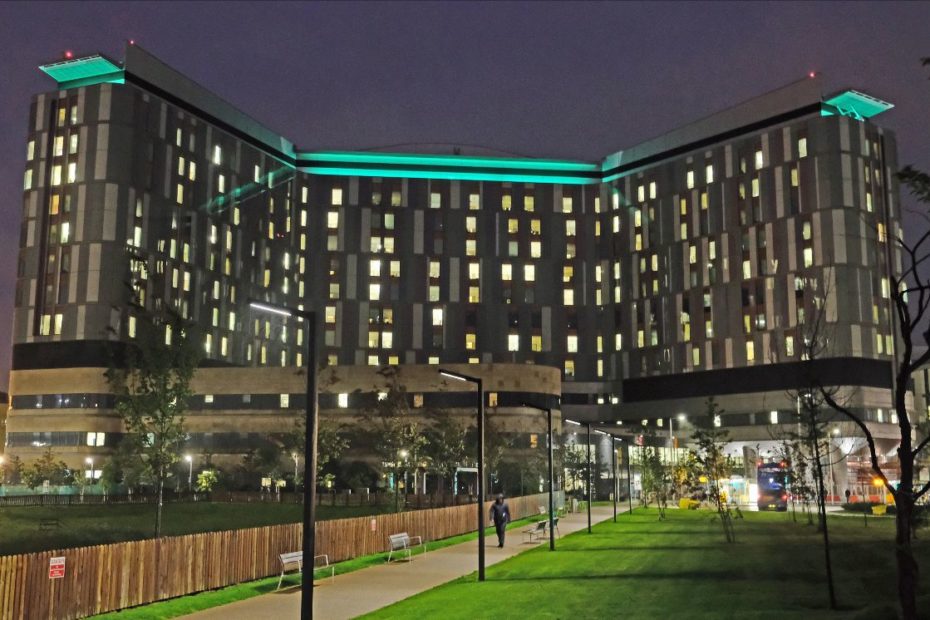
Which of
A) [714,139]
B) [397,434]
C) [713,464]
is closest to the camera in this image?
[713,464]

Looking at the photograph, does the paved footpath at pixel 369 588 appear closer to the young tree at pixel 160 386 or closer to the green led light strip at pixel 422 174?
the young tree at pixel 160 386

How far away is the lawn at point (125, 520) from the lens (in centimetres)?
4209

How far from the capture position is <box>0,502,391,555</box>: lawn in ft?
138

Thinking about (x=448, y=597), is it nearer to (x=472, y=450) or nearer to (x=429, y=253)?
(x=472, y=450)

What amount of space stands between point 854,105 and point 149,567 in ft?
385

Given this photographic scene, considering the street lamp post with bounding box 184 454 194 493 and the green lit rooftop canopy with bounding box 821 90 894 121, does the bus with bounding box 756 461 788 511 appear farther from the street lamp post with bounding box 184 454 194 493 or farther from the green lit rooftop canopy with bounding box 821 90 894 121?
the green lit rooftop canopy with bounding box 821 90 894 121

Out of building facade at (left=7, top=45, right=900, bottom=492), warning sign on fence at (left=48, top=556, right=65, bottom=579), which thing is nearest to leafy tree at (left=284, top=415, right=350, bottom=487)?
building facade at (left=7, top=45, right=900, bottom=492)

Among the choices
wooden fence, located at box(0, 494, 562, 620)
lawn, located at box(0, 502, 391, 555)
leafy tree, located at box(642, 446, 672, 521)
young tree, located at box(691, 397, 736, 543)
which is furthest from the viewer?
leafy tree, located at box(642, 446, 672, 521)

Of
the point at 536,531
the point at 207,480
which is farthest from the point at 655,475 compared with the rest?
the point at 207,480

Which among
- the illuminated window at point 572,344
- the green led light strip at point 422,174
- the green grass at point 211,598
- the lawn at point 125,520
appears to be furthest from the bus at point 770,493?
the green led light strip at point 422,174

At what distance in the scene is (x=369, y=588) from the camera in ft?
80.7

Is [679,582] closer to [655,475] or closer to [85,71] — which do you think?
[655,475]

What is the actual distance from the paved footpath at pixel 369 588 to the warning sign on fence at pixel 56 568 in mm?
2805

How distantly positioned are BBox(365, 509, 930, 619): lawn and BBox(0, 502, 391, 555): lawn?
20117 mm
